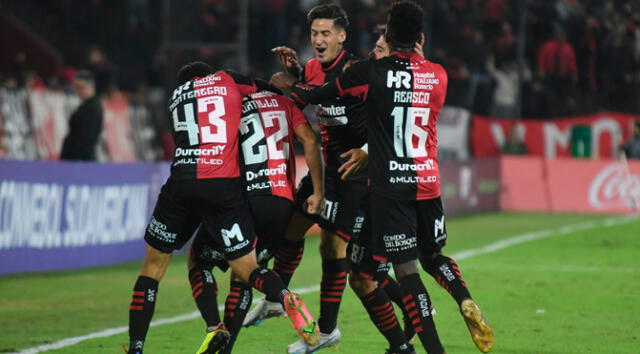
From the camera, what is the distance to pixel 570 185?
23969 mm

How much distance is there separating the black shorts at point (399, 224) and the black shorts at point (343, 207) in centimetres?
53

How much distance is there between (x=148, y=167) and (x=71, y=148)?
1.05m

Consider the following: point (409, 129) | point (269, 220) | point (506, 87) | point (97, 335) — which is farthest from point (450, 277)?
point (506, 87)

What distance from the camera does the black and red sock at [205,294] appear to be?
25.0 feet

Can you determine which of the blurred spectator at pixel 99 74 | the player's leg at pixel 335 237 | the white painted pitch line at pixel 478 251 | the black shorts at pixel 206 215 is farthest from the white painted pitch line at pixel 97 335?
the blurred spectator at pixel 99 74

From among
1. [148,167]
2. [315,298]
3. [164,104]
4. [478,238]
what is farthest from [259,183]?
[164,104]

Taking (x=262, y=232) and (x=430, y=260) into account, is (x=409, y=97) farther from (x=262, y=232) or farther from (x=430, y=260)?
(x=262, y=232)

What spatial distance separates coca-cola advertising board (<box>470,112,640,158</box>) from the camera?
24047 mm

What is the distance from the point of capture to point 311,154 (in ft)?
24.6

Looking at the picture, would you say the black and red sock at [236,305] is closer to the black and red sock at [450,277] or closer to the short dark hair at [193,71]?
the black and red sock at [450,277]

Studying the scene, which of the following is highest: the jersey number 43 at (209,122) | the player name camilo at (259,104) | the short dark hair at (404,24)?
the short dark hair at (404,24)

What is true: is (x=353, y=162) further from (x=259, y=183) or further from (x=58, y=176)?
(x=58, y=176)

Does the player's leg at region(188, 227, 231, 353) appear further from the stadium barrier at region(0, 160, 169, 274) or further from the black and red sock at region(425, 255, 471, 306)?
the stadium barrier at region(0, 160, 169, 274)

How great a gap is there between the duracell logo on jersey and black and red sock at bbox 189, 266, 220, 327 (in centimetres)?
182
